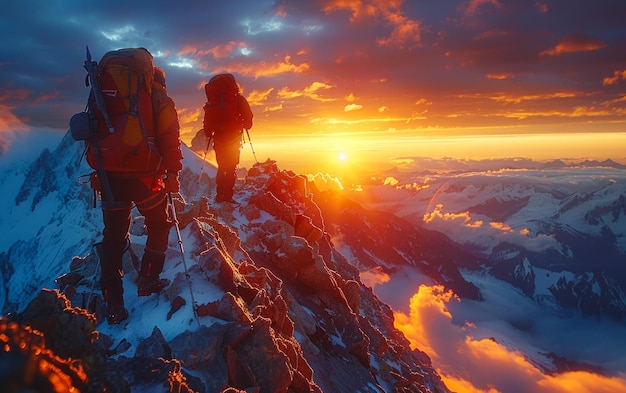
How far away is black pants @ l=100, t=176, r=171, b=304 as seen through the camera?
7875 mm

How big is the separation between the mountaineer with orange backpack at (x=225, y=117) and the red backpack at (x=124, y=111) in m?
10.6

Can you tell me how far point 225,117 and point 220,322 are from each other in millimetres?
11828

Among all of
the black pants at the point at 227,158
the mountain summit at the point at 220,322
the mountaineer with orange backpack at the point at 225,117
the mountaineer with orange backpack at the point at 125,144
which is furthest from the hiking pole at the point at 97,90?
the black pants at the point at 227,158

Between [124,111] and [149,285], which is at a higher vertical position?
[124,111]

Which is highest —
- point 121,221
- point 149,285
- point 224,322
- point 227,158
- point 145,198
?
point 227,158

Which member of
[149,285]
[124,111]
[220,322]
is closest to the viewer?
[124,111]

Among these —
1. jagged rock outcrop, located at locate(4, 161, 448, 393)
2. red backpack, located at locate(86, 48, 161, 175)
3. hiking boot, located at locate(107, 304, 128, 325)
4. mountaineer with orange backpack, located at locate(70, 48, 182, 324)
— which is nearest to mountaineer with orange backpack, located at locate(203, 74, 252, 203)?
jagged rock outcrop, located at locate(4, 161, 448, 393)

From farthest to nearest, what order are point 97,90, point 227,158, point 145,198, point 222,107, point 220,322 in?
point 227,158 < point 222,107 < point 220,322 < point 145,198 < point 97,90

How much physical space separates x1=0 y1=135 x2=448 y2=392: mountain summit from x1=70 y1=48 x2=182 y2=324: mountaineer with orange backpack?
128 centimetres

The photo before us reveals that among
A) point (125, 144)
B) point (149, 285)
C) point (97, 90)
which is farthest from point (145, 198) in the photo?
point (149, 285)

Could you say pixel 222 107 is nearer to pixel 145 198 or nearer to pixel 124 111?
pixel 145 198

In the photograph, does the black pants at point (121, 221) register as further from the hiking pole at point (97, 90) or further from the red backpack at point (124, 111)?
the hiking pole at point (97, 90)

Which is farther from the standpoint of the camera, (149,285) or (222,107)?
(222,107)

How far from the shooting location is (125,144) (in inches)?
291
